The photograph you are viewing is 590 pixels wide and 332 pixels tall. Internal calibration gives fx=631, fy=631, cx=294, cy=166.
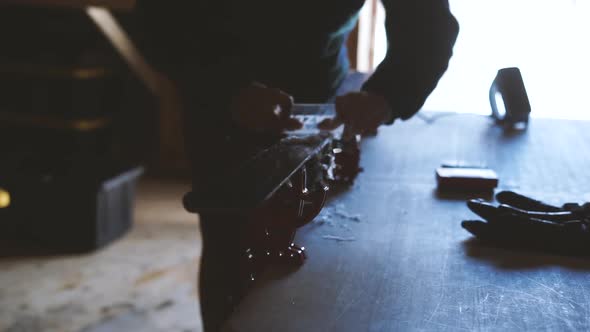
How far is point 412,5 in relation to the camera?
116cm

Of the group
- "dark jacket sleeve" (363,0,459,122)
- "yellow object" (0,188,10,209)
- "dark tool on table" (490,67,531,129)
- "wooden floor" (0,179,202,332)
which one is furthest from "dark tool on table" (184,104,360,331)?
"yellow object" (0,188,10,209)

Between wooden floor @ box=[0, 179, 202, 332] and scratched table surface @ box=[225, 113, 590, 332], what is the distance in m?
1.31

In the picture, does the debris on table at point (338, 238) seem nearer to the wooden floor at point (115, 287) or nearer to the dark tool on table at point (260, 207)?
the dark tool on table at point (260, 207)

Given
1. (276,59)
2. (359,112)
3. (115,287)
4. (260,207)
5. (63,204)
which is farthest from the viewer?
(63,204)

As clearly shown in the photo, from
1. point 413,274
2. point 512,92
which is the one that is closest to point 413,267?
point 413,274

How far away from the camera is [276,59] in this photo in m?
1.31

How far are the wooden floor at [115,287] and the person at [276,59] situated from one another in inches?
46.4

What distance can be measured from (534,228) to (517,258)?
65mm

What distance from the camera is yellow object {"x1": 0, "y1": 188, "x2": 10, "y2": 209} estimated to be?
279cm

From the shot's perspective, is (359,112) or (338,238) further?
(359,112)

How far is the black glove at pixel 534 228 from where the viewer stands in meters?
0.90

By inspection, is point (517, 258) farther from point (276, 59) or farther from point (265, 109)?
point (276, 59)

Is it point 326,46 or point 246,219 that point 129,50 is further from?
point 246,219

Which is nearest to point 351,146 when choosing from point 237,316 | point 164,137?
point 237,316
